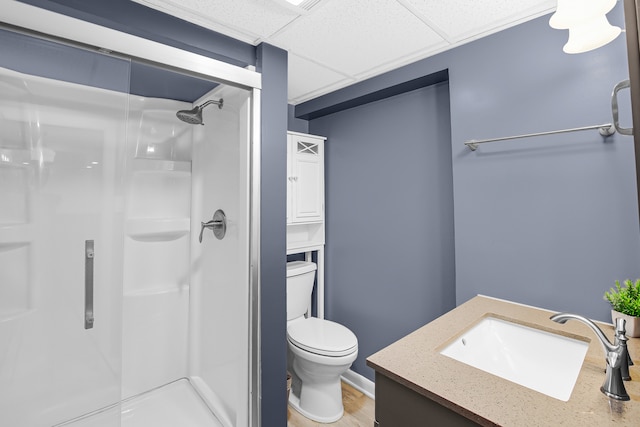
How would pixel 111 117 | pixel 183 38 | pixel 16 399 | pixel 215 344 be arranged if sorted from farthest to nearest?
pixel 215 344, pixel 183 38, pixel 111 117, pixel 16 399

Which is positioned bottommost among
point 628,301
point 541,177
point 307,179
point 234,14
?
point 628,301

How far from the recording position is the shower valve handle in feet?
5.87

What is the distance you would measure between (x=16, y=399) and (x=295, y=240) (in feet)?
5.49

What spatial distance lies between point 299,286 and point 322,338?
45cm

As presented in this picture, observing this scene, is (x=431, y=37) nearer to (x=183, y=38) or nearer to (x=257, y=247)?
(x=183, y=38)

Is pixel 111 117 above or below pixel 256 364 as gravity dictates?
above

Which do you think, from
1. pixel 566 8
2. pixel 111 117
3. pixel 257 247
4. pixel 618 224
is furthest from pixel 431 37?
pixel 111 117

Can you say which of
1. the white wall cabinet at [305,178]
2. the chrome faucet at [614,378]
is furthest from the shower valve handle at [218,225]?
the chrome faucet at [614,378]

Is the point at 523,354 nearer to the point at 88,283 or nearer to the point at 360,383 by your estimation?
the point at 360,383

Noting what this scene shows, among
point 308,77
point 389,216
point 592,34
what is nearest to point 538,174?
point 592,34

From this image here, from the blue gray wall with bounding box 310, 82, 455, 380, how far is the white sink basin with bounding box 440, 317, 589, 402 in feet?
2.04

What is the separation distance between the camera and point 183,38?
56.2 inches

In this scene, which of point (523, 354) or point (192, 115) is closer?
point (523, 354)

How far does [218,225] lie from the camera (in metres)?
1.81
